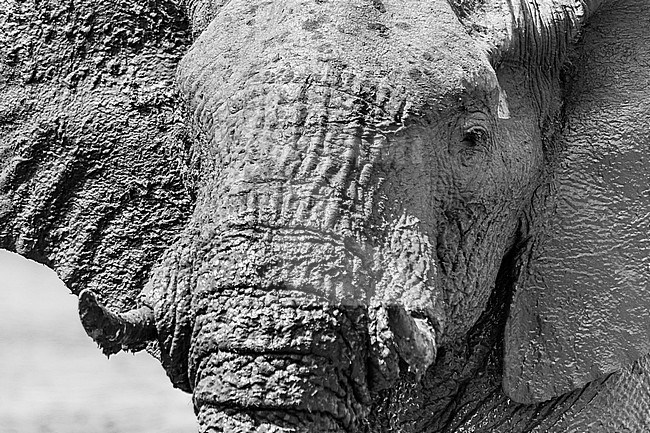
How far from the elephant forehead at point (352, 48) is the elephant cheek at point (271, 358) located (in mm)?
286

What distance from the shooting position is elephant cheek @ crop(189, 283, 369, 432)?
1.60 meters

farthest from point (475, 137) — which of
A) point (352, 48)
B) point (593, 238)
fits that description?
point (593, 238)

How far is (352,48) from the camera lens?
1.78m

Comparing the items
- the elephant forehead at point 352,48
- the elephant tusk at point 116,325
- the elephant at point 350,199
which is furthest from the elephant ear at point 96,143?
the elephant tusk at point 116,325

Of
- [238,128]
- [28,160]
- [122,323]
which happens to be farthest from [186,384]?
[28,160]

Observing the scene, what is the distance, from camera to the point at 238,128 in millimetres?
1751

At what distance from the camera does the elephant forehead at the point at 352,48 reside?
1.77 meters

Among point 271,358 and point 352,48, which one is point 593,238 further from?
point 271,358

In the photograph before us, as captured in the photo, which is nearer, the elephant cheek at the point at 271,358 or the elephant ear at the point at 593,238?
the elephant cheek at the point at 271,358

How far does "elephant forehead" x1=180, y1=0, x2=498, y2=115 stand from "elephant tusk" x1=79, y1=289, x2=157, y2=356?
297 millimetres

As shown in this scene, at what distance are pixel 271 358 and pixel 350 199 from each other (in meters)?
0.21

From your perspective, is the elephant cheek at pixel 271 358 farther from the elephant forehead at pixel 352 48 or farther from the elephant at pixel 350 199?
the elephant forehead at pixel 352 48

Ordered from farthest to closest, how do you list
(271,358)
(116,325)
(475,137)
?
(475,137) → (116,325) → (271,358)

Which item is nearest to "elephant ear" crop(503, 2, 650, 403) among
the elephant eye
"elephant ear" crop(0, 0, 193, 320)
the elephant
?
the elephant
